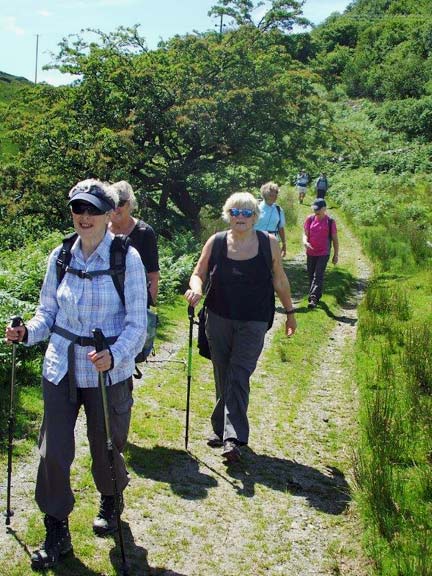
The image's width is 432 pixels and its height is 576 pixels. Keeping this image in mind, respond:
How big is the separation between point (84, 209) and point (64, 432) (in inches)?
52.0

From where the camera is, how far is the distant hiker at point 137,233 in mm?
5398

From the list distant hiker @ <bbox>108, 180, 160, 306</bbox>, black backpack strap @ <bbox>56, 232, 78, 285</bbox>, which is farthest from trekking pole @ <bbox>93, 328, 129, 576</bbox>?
distant hiker @ <bbox>108, 180, 160, 306</bbox>

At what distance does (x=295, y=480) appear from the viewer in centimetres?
541

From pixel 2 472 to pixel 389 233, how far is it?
51.5ft

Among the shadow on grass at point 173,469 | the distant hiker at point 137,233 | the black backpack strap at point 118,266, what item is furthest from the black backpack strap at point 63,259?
the shadow on grass at point 173,469

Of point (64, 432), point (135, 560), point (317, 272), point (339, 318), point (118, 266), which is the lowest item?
point (135, 560)

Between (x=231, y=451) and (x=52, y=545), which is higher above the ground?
(x=231, y=451)

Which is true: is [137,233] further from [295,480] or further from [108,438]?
[295,480]

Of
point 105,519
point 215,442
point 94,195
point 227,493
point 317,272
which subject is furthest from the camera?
point 317,272

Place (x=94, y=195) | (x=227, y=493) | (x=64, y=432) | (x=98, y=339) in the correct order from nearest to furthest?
(x=98, y=339)
(x=94, y=195)
(x=64, y=432)
(x=227, y=493)

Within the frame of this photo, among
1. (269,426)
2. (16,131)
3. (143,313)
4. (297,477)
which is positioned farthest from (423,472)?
(16,131)

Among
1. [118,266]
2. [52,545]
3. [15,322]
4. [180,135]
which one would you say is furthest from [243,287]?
[180,135]

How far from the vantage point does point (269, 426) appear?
651cm

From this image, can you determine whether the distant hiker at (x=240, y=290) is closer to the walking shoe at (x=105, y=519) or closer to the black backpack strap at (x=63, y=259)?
the walking shoe at (x=105, y=519)
